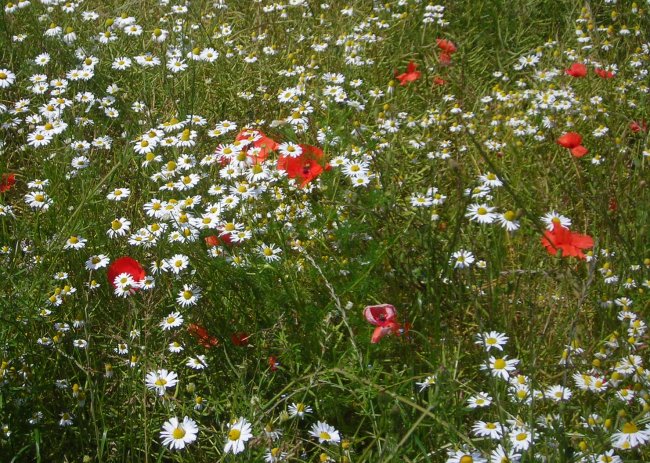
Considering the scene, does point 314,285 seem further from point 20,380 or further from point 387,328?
point 20,380

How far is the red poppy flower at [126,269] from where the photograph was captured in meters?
2.24

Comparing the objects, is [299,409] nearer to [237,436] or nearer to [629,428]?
[237,436]

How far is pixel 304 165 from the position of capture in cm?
243

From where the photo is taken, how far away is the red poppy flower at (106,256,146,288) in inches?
88.4

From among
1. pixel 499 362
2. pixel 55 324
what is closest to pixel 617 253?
pixel 499 362

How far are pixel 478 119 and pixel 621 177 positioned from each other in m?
0.73

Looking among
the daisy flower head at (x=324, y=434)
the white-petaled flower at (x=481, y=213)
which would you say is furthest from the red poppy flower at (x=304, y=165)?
the daisy flower head at (x=324, y=434)

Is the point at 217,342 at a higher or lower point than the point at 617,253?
lower

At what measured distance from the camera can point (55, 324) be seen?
213 cm

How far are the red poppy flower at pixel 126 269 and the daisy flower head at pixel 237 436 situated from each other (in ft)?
2.32

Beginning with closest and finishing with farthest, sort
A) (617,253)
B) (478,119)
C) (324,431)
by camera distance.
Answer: (324,431) < (617,253) < (478,119)

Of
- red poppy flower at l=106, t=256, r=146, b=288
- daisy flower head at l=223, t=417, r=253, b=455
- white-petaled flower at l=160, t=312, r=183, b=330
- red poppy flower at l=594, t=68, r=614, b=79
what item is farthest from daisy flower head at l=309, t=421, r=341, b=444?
red poppy flower at l=594, t=68, r=614, b=79

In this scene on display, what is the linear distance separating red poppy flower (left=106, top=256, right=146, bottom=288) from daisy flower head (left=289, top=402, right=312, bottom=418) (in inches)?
24.4

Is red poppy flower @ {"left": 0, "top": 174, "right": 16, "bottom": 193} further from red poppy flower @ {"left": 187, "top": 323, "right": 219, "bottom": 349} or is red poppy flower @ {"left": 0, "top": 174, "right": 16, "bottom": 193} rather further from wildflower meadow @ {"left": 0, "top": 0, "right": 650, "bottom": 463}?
red poppy flower @ {"left": 187, "top": 323, "right": 219, "bottom": 349}
